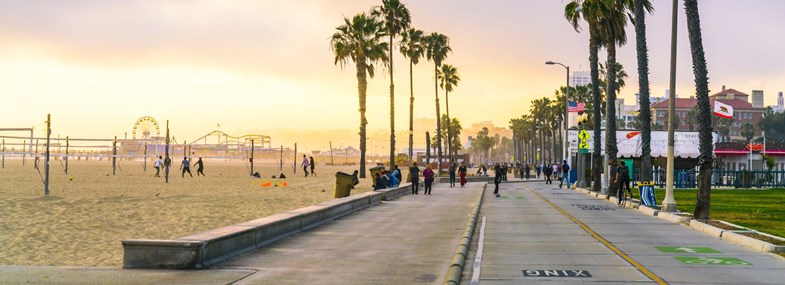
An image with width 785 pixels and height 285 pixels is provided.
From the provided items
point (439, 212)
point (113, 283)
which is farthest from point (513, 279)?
point (439, 212)

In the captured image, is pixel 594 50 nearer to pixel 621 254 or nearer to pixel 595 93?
pixel 595 93

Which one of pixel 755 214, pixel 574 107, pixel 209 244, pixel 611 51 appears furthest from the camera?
pixel 574 107

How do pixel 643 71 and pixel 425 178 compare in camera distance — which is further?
pixel 425 178

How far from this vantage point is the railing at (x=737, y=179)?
55.6 metres

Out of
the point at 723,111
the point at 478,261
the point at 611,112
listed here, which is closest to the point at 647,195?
the point at 611,112

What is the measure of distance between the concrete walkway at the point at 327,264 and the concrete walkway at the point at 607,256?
2.75ft

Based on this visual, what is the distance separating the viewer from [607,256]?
577 inches

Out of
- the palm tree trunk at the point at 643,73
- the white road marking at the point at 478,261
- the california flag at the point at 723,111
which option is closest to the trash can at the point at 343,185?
the white road marking at the point at 478,261

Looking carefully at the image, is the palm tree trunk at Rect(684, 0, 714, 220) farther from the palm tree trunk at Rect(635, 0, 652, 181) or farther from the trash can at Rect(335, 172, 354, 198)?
the trash can at Rect(335, 172, 354, 198)

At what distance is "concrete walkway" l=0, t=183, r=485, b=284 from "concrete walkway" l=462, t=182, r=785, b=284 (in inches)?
33.0

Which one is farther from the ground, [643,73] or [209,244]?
[643,73]

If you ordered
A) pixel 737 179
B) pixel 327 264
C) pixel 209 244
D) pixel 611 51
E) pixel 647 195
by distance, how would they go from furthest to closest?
pixel 737 179, pixel 611 51, pixel 647 195, pixel 327 264, pixel 209 244

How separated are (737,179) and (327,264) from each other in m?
50.6

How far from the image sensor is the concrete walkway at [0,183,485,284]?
35.9 ft
